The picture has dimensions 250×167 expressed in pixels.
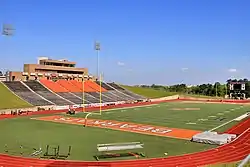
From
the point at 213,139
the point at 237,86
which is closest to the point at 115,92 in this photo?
the point at 237,86

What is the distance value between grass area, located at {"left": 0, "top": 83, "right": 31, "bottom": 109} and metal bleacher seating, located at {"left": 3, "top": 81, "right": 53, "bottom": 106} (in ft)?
4.23

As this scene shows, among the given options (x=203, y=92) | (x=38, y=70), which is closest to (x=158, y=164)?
(x=38, y=70)

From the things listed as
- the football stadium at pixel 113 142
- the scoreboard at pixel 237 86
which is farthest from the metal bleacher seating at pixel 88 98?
the scoreboard at pixel 237 86

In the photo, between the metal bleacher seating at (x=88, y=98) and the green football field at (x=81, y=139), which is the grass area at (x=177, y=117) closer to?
the green football field at (x=81, y=139)

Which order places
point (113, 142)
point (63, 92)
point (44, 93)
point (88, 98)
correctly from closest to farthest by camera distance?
point (113, 142)
point (44, 93)
point (88, 98)
point (63, 92)

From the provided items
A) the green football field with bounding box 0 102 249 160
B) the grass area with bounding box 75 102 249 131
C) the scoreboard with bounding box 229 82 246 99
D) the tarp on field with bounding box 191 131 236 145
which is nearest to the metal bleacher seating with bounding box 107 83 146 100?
the grass area with bounding box 75 102 249 131

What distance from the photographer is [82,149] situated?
22500 mm

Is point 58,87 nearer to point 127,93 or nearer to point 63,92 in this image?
point 63,92

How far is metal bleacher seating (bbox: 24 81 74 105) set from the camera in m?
60.3

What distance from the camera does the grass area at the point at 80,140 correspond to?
21781 mm

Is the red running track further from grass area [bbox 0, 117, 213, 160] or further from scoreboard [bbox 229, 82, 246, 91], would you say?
scoreboard [bbox 229, 82, 246, 91]

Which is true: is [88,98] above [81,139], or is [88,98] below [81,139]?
above

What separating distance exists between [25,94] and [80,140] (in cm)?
3793

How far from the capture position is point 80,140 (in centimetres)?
2609
